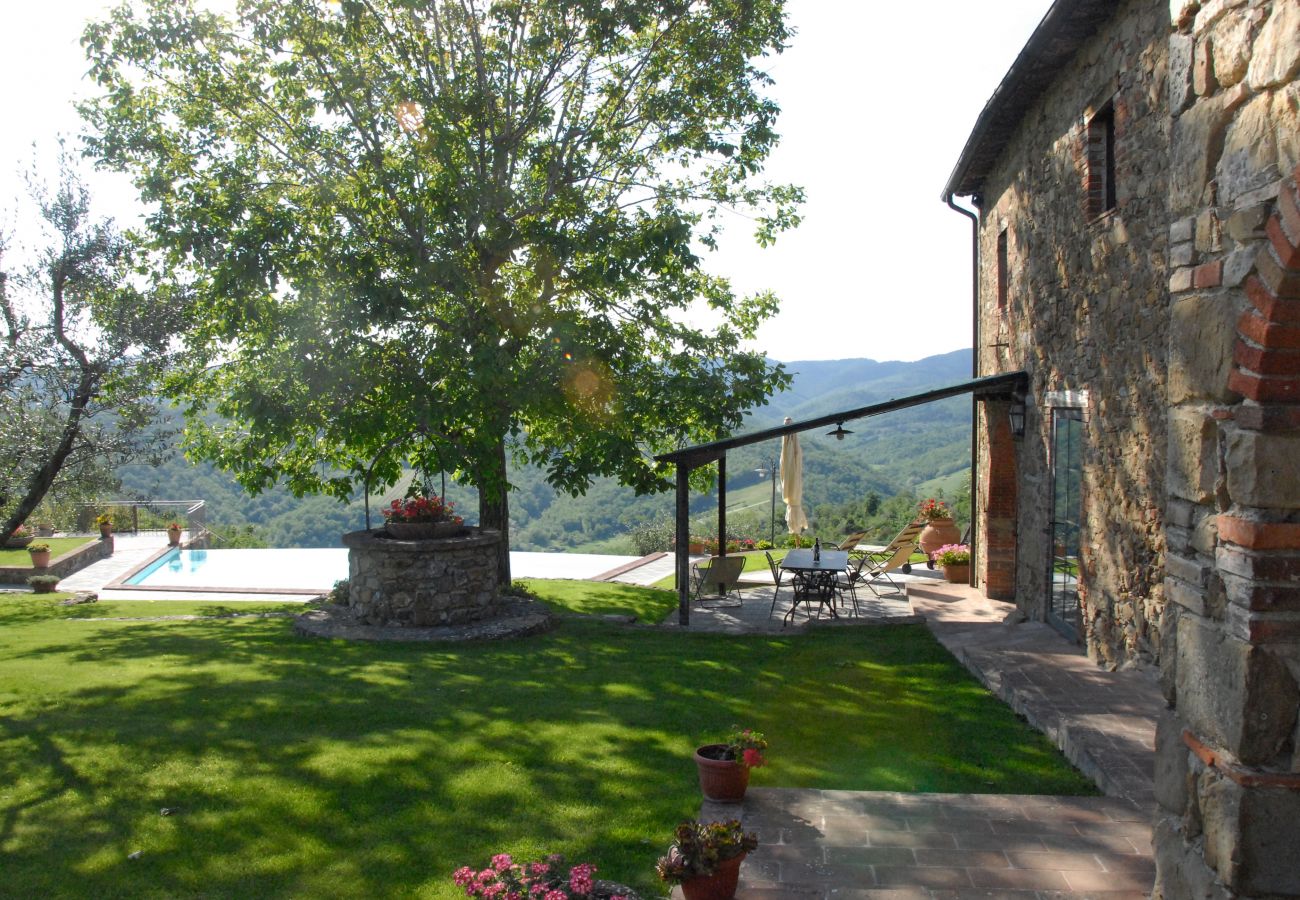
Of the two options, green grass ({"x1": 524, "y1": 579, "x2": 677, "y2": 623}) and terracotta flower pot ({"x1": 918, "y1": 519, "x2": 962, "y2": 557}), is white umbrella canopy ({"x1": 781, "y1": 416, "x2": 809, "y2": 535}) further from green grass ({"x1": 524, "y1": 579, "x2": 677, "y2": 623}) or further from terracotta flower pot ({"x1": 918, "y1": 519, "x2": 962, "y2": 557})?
green grass ({"x1": 524, "y1": 579, "x2": 677, "y2": 623})

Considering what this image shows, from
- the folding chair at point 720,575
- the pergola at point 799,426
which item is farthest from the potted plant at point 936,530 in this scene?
the pergola at point 799,426

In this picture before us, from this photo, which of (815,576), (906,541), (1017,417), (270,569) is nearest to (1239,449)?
(1017,417)

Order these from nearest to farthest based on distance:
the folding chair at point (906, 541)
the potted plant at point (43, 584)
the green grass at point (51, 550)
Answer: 1. the folding chair at point (906, 541)
2. the potted plant at point (43, 584)
3. the green grass at point (51, 550)

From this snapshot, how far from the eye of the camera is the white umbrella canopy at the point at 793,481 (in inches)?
610

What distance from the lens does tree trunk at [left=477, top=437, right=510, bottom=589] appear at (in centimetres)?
1264

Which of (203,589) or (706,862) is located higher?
(706,862)

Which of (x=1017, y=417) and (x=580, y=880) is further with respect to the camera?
(x=1017, y=417)

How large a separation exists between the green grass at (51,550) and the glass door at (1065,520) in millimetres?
17770

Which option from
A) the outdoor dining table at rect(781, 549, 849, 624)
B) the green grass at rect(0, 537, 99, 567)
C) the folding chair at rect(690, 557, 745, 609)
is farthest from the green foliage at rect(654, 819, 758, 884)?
the green grass at rect(0, 537, 99, 567)

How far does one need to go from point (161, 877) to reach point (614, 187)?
12047 millimetres

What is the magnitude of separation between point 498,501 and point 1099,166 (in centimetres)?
872

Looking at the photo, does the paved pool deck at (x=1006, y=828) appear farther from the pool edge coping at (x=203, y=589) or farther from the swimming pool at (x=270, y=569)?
the pool edge coping at (x=203, y=589)

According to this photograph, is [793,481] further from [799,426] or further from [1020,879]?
[1020,879]

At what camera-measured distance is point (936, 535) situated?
651 inches
